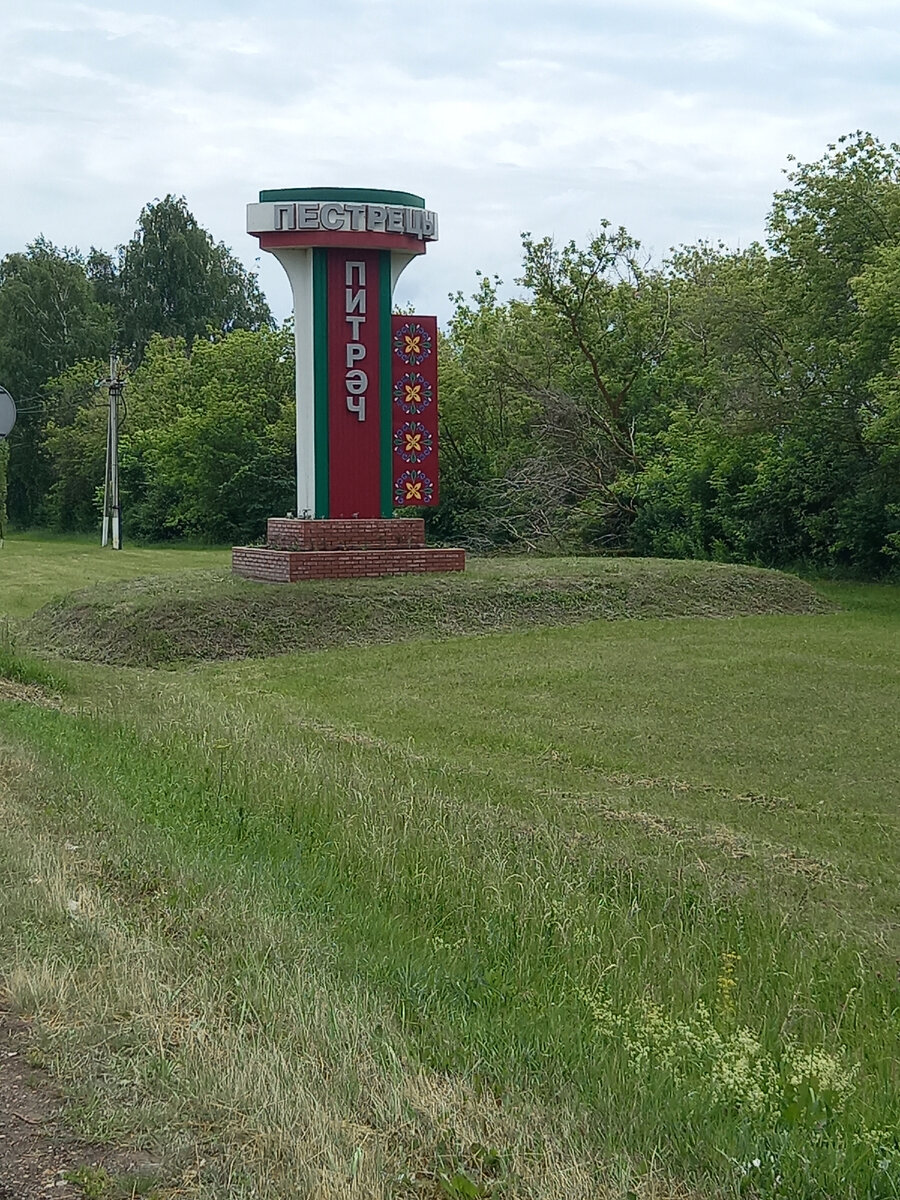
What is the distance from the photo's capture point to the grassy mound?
749 inches

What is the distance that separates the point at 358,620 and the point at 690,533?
1477cm

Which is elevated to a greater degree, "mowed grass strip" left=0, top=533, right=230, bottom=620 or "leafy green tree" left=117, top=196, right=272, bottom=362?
"leafy green tree" left=117, top=196, right=272, bottom=362

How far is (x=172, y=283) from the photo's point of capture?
83.2m

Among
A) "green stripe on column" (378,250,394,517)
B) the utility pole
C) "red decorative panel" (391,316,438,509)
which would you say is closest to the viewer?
"green stripe on column" (378,250,394,517)

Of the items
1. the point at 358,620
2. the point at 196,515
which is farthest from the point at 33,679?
the point at 196,515

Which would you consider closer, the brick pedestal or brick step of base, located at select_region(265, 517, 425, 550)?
the brick pedestal

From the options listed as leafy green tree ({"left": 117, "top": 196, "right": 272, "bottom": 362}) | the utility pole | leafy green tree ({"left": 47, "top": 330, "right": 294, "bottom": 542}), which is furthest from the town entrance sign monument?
leafy green tree ({"left": 117, "top": 196, "right": 272, "bottom": 362})

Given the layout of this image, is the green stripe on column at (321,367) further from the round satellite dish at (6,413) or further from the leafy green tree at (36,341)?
the leafy green tree at (36,341)

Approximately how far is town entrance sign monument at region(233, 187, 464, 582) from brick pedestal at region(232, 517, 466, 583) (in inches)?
0.9

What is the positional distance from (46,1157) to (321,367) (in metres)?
19.9

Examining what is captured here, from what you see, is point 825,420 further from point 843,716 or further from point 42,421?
point 42,421

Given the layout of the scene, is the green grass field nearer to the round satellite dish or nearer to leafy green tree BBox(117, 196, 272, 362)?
the round satellite dish

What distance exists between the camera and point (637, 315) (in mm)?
36312

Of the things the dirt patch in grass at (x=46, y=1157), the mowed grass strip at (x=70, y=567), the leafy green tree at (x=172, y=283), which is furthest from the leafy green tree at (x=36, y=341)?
the dirt patch in grass at (x=46, y=1157)
